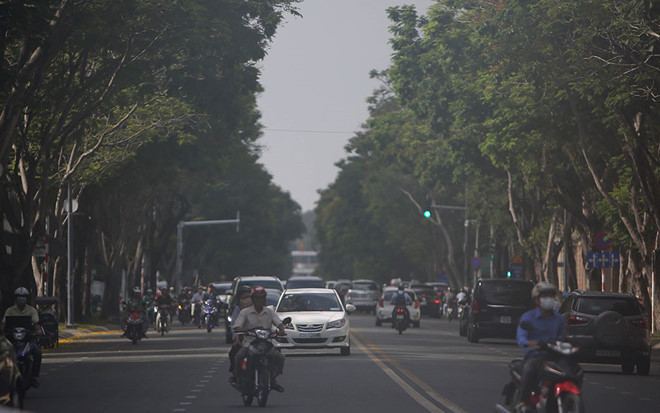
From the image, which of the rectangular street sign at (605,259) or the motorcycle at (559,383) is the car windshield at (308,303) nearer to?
the rectangular street sign at (605,259)

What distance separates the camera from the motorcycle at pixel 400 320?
144 feet

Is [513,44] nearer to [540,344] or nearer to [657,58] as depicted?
[657,58]

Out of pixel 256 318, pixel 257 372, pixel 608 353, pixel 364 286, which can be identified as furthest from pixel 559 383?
pixel 364 286

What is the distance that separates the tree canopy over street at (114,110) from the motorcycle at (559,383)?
14803 millimetres

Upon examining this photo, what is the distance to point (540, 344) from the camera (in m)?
13.1

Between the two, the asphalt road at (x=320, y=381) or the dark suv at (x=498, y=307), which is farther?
the dark suv at (x=498, y=307)

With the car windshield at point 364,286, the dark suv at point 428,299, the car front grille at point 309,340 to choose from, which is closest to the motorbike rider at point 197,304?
the dark suv at point 428,299

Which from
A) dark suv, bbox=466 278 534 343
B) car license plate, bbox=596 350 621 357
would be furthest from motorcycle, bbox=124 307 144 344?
car license plate, bbox=596 350 621 357

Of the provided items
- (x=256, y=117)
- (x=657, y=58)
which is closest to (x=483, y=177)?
(x=256, y=117)

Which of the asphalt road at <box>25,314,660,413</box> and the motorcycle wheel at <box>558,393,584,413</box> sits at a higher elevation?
the motorcycle wheel at <box>558,393,584,413</box>

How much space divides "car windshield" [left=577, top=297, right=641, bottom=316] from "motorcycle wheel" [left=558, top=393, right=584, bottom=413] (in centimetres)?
1399

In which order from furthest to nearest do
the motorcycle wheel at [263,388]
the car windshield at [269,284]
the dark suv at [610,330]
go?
the car windshield at [269,284] → the dark suv at [610,330] → the motorcycle wheel at [263,388]

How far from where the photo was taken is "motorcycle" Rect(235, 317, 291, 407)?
17.7m

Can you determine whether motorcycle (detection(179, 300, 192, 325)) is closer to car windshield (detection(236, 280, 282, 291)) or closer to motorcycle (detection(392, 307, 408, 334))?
car windshield (detection(236, 280, 282, 291))
